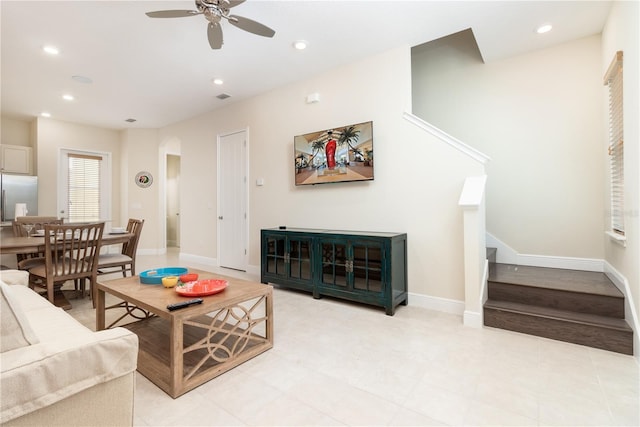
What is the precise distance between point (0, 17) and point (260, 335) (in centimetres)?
375

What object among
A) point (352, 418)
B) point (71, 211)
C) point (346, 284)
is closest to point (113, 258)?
point (346, 284)

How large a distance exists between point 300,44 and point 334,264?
96.2 inches

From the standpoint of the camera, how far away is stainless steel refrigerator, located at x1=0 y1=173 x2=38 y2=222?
526 cm

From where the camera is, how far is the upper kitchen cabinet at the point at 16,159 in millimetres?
5426

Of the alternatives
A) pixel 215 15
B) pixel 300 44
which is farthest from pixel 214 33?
pixel 300 44

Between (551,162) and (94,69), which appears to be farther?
(94,69)

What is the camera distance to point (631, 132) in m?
2.21

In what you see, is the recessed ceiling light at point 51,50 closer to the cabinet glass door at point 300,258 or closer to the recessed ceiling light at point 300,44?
the recessed ceiling light at point 300,44

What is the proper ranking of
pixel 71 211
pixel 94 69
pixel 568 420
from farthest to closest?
pixel 71 211, pixel 94 69, pixel 568 420

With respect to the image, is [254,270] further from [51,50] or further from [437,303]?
[51,50]

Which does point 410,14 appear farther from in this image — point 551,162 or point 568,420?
point 568,420

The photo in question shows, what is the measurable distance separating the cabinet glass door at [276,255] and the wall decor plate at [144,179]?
4.52 metres

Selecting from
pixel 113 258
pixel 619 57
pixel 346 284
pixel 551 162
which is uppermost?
pixel 619 57

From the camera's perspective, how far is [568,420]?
1.51 metres
